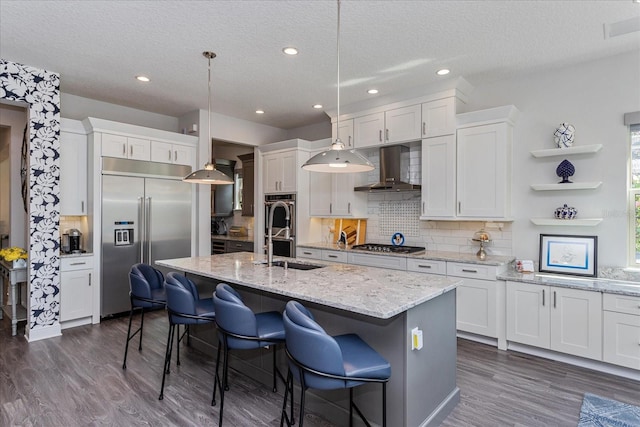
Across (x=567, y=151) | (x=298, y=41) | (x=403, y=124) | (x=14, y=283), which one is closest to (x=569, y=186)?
(x=567, y=151)

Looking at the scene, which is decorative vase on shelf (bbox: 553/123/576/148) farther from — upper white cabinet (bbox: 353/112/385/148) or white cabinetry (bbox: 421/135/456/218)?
upper white cabinet (bbox: 353/112/385/148)

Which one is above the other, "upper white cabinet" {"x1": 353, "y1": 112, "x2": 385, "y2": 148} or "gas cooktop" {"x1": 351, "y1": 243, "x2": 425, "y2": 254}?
"upper white cabinet" {"x1": 353, "y1": 112, "x2": 385, "y2": 148}

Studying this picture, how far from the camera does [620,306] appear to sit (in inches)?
119

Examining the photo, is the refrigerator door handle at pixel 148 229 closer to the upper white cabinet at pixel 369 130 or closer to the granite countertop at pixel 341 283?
the granite countertop at pixel 341 283

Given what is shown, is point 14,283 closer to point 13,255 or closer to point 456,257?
point 13,255

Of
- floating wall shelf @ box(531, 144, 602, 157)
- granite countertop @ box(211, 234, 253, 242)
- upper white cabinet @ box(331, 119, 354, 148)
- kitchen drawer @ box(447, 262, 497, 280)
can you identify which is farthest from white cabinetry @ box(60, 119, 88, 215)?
floating wall shelf @ box(531, 144, 602, 157)

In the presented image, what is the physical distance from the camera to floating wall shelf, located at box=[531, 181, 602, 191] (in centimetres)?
353

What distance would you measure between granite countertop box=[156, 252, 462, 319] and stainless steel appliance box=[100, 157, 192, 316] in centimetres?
168

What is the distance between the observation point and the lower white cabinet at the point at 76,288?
13.8 feet

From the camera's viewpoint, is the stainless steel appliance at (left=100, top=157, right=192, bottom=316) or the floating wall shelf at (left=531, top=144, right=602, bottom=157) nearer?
the floating wall shelf at (left=531, top=144, right=602, bottom=157)

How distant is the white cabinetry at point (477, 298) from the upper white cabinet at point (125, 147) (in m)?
4.13

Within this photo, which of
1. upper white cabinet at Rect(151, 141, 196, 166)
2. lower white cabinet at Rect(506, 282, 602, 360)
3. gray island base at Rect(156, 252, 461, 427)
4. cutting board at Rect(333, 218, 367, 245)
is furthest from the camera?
cutting board at Rect(333, 218, 367, 245)

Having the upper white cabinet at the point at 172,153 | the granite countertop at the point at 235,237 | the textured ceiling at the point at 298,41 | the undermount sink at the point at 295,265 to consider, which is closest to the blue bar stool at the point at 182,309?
the undermount sink at the point at 295,265

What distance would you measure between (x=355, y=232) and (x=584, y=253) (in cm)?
278
